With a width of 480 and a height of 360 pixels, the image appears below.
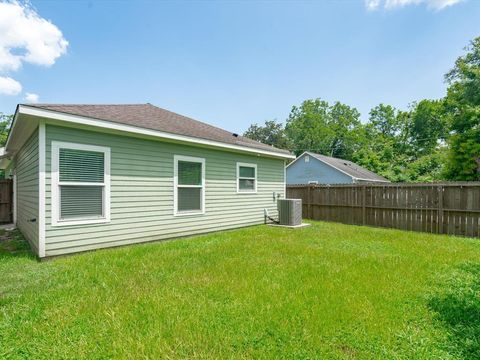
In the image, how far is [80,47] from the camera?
9.33 m

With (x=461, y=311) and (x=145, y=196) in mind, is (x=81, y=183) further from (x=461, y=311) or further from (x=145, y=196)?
(x=461, y=311)

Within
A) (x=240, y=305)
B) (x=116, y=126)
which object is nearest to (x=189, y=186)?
(x=116, y=126)

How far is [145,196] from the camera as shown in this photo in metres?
6.20

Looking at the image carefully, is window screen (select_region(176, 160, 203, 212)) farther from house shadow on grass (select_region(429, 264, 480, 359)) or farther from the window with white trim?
house shadow on grass (select_region(429, 264, 480, 359))

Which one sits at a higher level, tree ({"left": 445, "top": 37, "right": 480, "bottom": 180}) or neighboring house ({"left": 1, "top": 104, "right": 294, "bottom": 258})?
tree ({"left": 445, "top": 37, "right": 480, "bottom": 180})

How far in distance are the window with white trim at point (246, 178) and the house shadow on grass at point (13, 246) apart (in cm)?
570

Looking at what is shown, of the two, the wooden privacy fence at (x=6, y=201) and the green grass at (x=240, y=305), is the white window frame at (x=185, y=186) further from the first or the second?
the wooden privacy fence at (x=6, y=201)

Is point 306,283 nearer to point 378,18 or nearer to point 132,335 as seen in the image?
point 132,335

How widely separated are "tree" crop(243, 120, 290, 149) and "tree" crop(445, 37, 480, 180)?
25.1m

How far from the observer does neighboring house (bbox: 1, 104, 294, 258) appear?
479 centimetres

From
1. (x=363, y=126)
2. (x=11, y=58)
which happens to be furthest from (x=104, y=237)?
(x=363, y=126)

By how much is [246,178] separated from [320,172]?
43.9ft

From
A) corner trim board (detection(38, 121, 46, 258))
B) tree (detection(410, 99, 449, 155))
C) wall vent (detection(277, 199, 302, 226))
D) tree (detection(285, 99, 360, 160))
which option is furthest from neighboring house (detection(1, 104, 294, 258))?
tree (detection(285, 99, 360, 160))

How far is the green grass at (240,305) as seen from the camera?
2.22m
